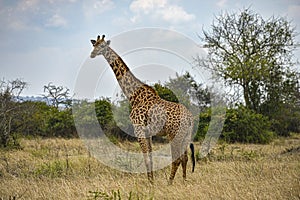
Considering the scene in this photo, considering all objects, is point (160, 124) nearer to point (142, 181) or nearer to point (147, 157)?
point (147, 157)

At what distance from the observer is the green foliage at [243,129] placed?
1662 centimetres

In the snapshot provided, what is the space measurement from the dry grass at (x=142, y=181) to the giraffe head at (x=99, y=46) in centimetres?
268

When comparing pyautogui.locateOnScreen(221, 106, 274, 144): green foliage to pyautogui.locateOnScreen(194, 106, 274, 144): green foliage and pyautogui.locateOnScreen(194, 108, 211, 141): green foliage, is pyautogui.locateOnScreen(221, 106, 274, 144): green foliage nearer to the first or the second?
pyautogui.locateOnScreen(194, 106, 274, 144): green foliage

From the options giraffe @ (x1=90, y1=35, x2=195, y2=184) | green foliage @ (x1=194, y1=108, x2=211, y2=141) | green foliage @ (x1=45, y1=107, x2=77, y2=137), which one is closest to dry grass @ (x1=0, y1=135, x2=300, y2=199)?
giraffe @ (x1=90, y1=35, x2=195, y2=184)

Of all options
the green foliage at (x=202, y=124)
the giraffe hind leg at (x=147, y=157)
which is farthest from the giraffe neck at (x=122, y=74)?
the green foliage at (x=202, y=124)

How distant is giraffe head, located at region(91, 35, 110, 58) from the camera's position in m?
7.68

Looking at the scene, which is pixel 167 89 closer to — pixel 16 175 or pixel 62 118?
pixel 62 118

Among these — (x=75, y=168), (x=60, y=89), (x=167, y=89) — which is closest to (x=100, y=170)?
(x=75, y=168)

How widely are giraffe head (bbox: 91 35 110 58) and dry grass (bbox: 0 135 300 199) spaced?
268cm

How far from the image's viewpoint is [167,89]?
57.5ft

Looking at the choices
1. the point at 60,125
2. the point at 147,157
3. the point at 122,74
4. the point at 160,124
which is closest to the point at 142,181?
the point at 147,157

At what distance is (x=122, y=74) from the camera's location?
307 inches

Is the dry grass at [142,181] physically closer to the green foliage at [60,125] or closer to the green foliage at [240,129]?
the green foliage at [240,129]

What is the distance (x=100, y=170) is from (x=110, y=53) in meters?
2.80
